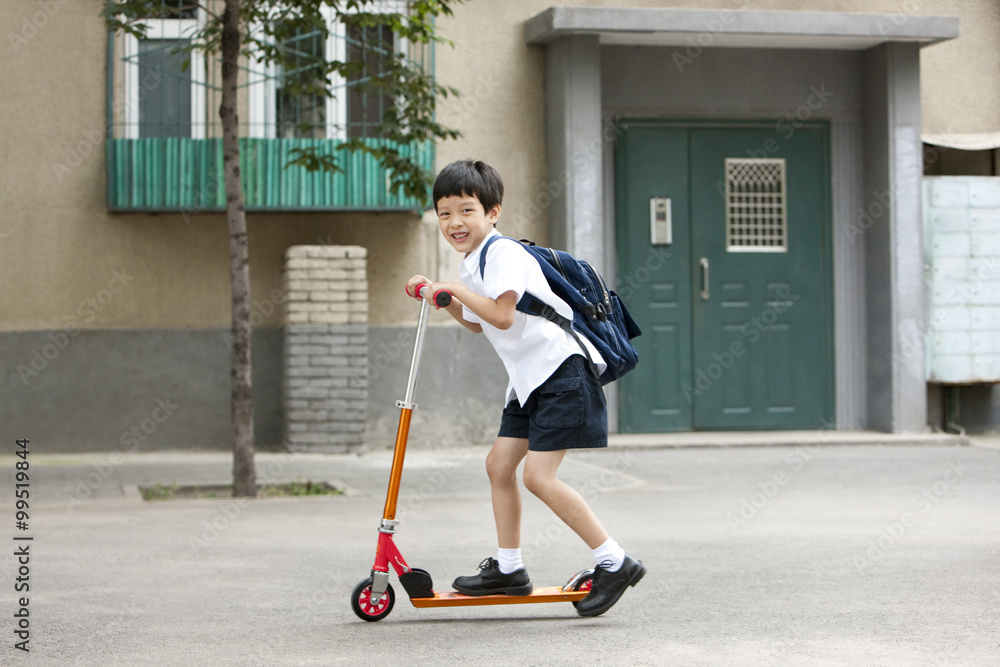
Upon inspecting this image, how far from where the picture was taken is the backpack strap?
4.27 metres

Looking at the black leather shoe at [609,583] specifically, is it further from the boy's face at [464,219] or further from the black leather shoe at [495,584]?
the boy's face at [464,219]

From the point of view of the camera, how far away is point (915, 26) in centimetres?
1102

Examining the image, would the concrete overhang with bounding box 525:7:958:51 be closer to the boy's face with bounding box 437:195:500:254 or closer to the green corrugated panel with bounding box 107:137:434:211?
the green corrugated panel with bounding box 107:137:434:211

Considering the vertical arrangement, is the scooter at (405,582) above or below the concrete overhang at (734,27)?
below

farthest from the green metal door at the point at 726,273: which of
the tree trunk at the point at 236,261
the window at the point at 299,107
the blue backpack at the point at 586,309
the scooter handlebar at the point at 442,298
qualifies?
the scooter handlebar at the point at 442,298

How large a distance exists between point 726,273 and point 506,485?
745 cm
